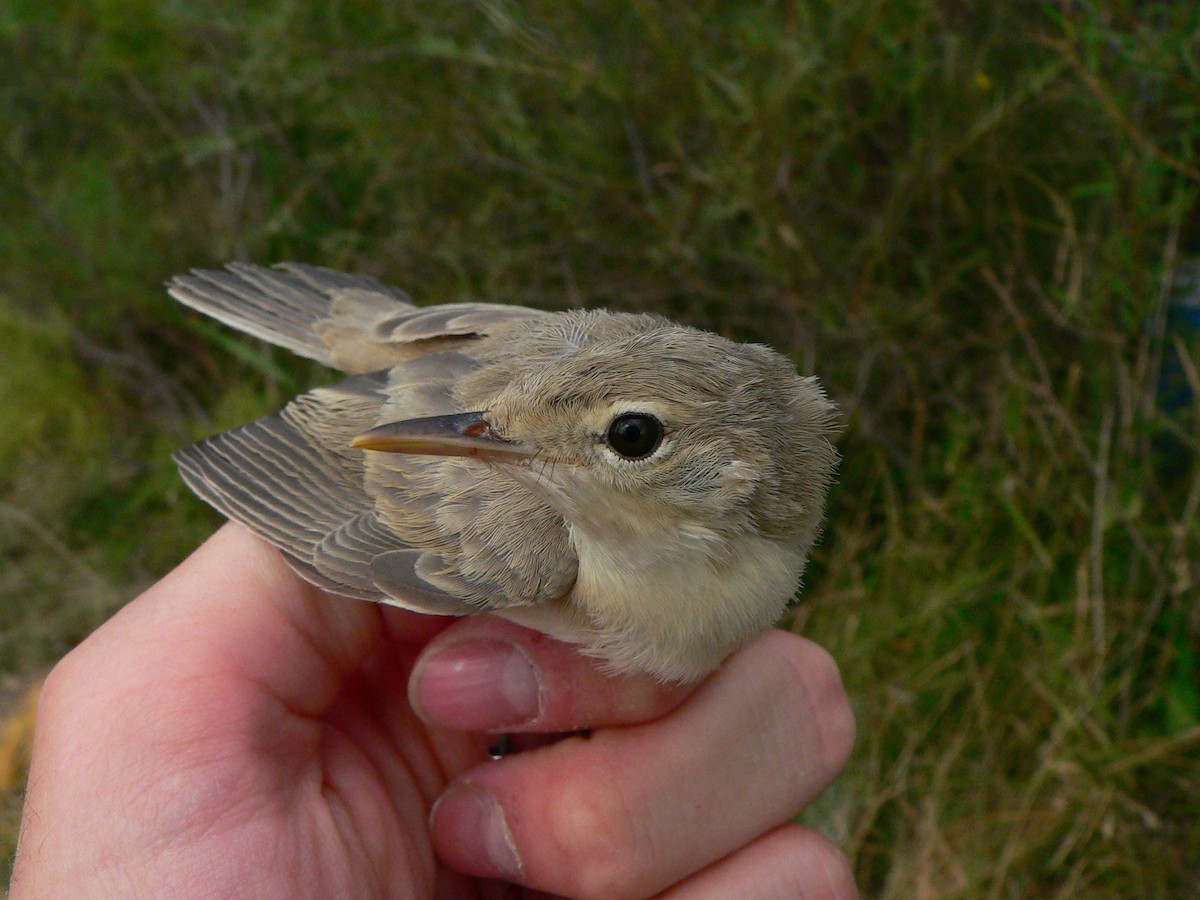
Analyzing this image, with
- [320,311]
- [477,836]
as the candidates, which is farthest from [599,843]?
[320,311]

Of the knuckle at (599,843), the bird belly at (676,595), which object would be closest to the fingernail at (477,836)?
the knuckle at (599,843)

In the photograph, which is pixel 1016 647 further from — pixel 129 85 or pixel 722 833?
pixel 129 85

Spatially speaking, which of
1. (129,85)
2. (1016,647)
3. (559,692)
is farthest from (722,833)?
(129,85)

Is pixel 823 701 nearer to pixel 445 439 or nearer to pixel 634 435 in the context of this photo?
pixel 634 435

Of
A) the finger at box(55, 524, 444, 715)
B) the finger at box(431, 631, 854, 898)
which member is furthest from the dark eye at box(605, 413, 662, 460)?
the finger at box(55, 524, 444, 715)

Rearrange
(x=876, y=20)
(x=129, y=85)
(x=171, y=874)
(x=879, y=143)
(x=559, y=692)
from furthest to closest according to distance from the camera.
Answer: (x=129, y=85), (x=879, y=143), (x=876, y=20), (x=559, y=692), (x=171, y=874)

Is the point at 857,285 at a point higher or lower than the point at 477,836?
higher
